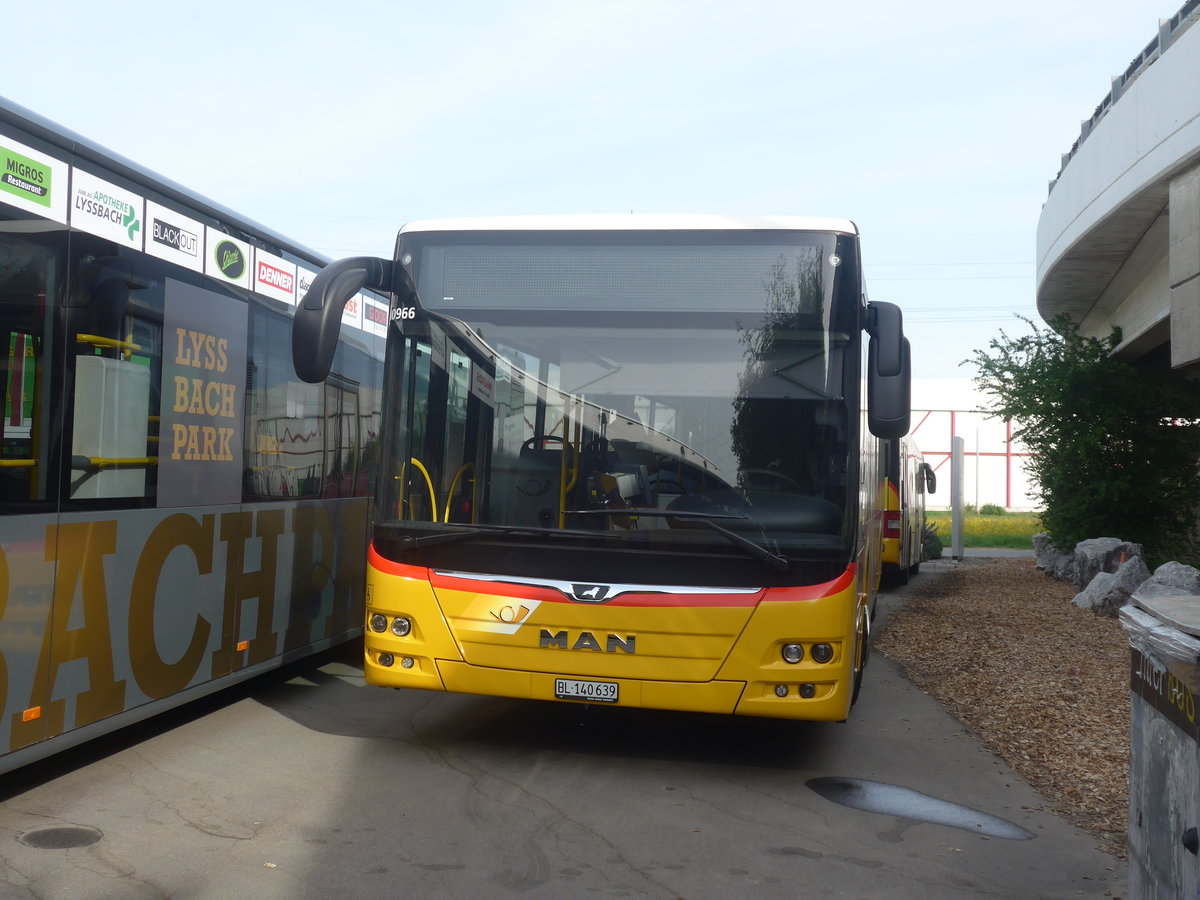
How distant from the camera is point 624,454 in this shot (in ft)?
19.8

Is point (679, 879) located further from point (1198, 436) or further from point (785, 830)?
point (1198, 436)

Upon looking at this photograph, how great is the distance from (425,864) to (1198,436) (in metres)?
16.5

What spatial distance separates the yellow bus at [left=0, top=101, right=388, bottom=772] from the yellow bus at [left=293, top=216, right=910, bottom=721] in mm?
897

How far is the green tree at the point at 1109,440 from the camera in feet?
59.3

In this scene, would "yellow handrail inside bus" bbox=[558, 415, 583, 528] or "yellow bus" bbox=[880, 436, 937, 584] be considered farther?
"yellow bus" bbox=[880, 436, 937, 584]

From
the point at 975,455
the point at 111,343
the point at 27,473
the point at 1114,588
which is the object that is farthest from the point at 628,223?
the point at 975,455

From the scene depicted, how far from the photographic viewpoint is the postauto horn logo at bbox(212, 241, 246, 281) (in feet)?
22.2

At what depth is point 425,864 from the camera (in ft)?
15.3

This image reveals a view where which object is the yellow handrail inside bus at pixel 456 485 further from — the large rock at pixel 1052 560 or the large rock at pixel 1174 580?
the large rock at pixel 1052 560

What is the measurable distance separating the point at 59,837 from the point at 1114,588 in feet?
44.0

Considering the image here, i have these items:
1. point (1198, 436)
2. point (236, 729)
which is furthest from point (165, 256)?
point (1198, 436)

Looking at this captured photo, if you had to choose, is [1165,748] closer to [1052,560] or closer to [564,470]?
[564,470]

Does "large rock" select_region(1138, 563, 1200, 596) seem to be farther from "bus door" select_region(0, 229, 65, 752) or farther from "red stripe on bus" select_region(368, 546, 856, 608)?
"bus door" select_region(0, 229, 65, 752)

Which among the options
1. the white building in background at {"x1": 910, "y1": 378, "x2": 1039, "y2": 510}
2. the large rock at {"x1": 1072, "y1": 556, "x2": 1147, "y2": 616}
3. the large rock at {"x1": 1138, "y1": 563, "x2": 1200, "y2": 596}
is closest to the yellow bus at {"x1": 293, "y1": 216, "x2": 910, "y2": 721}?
the large rock at {"x1": 1138, "y1": 563, "x2": 1200, "y2": 596}
